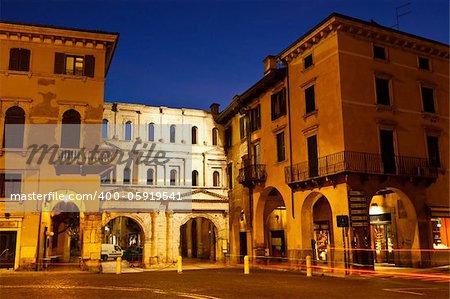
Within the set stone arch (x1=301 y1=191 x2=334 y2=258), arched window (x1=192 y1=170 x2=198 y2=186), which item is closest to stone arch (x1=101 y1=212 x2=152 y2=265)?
arched window (x1=192 y1=170 x2=198 y2=186)

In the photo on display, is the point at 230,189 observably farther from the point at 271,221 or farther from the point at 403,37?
the point at 403,37

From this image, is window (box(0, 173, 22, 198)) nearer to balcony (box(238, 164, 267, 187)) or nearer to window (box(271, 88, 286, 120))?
balcony (box(238, 164, 267, 187))

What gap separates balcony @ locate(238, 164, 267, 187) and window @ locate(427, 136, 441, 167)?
1030 cm

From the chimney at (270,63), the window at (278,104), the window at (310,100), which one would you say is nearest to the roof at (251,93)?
the window at (278,104)

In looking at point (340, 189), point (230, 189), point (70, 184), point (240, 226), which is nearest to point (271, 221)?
point (240, 226)

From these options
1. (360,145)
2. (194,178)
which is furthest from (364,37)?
(194,178)

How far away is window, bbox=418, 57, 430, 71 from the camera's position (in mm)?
26808

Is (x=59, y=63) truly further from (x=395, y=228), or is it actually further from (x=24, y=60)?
(x=395, y=228)

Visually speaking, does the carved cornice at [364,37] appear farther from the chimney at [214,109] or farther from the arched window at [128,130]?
the arched window at [128,130]

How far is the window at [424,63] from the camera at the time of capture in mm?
26808

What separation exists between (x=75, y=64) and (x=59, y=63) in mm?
932

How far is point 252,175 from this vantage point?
3070cm

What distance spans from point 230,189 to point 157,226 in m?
6.74

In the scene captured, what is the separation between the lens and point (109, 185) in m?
32.4
